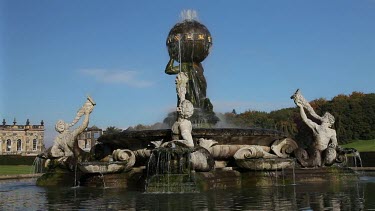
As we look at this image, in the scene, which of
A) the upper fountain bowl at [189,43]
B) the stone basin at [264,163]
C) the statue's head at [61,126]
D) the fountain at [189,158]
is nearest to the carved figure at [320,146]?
the fountain at [189,158]

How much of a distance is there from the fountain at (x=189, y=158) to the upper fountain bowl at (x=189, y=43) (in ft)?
14.9

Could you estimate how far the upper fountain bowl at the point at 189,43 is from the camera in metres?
21.3

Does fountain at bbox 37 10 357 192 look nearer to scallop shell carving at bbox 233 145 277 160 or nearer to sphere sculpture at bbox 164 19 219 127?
scallop shell carving at bbox 233 145 277 160

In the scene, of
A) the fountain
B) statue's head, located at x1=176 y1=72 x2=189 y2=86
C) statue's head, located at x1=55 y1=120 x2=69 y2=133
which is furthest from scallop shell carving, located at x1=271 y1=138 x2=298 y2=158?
statue's head, located at x1=55 y1=120 x2=69 y2=133

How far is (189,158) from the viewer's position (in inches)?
542

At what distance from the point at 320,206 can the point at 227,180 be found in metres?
5.64

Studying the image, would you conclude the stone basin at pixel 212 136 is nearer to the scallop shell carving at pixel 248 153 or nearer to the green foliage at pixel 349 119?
the scallop shell carving at pixel 248 153

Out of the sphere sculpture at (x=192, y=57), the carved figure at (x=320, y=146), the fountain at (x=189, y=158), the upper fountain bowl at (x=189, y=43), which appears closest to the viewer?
the fountain at (x=189, y=158)

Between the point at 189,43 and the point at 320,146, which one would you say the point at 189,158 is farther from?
the point at 189,43

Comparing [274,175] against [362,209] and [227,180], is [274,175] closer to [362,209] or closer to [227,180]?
[227,180]

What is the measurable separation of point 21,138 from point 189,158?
149 metres

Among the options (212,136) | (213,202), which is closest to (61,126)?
(212,136)

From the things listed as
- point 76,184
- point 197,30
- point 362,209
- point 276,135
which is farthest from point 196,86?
point 362,209

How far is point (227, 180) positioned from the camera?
1461 centimetres
